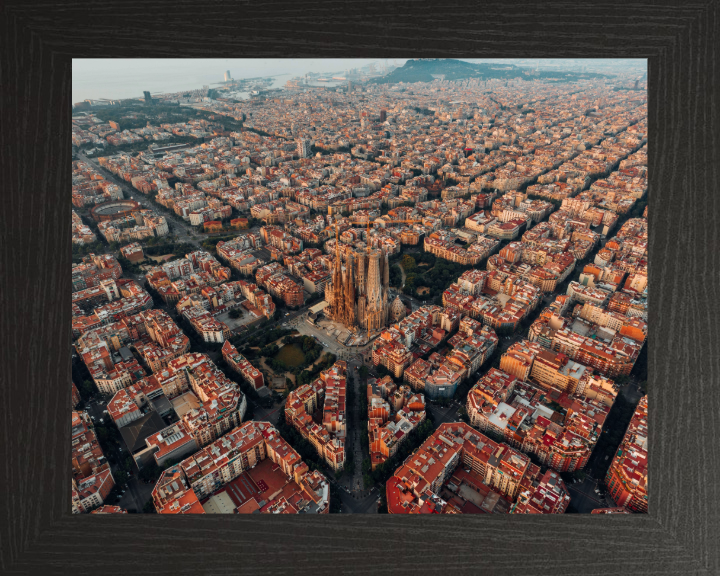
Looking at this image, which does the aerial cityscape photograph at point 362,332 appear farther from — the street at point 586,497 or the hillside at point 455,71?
the hillside at point 455,71

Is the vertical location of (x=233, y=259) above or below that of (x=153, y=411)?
above

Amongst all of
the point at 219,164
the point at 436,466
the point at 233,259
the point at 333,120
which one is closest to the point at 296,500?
the point at 436,466

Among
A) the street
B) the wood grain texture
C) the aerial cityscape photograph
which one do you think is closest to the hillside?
the aerial cityscape photograph

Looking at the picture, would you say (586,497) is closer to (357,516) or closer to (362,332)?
(362,332)

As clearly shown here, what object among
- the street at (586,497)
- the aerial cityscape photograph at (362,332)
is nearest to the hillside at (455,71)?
the aerial cityscape photograph at (362,332)

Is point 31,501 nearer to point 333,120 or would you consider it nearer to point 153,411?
point 153,411
